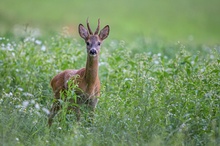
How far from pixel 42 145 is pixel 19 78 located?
3.42 meters

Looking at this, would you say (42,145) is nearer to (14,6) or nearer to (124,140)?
(124,140)

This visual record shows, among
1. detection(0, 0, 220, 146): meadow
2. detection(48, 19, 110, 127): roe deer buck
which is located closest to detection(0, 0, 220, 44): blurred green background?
detection(0, 0, 220, 146): meadow

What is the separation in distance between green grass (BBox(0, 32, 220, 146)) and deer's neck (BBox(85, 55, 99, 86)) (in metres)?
0.31

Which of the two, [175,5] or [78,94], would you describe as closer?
[78,94]

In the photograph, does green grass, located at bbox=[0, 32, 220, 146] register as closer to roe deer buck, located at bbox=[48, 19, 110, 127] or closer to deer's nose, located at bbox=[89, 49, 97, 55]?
roe deer buck, located at bbox=[48, 19, 110, 127]

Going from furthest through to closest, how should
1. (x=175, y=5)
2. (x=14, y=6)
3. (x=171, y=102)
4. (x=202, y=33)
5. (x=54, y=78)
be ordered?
1. (x=175, y=5)
2. (x=14, y=6)
3. (x=202, y=33)
4. (x=54, y=78)
5. (x=171, y=102)

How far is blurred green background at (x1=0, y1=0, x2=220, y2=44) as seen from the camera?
26.6 meters

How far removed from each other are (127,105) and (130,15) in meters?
22.6

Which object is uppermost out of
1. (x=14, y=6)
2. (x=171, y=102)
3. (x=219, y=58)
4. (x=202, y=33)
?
(x=14, y=6)

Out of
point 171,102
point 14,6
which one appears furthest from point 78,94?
point 14,6

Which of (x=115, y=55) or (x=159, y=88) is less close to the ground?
(x=115, y=55)

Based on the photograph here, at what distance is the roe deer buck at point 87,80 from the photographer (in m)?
9.22

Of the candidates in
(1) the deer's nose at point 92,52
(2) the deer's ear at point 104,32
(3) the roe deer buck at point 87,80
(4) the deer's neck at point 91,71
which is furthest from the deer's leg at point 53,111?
(2) the deer's ear at point 104,32

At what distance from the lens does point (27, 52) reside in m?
10.9
